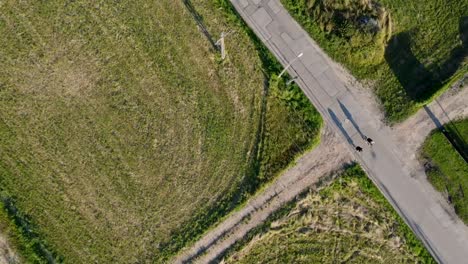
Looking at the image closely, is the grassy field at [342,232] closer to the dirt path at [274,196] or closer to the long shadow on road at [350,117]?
the dirt path at [274,196]

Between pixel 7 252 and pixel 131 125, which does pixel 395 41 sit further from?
pixel 7 252

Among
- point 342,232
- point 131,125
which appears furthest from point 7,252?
point 342,232

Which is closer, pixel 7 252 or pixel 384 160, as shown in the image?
pixel 7 252

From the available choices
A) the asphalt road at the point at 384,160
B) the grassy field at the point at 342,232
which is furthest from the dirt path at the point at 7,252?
the asphalt road at the point at 384,160

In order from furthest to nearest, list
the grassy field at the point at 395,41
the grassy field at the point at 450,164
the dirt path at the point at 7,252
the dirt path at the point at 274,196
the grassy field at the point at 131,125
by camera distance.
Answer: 1. the grassy field at the point at 395,41
2. the grassy field at the point at 450,164
3. the dirt path at the point at 274,196
4. the grassy field at the point at 131,125
5. the dirt path at the point at 7,252

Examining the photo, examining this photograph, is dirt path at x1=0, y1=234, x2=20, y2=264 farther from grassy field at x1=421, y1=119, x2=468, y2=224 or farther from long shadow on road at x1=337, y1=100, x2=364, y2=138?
grassy field at x1=421, y1=119, x2=468, y2=224

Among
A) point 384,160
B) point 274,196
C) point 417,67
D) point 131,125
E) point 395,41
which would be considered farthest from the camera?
point 395,41

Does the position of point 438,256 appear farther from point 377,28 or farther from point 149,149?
point 149,149
